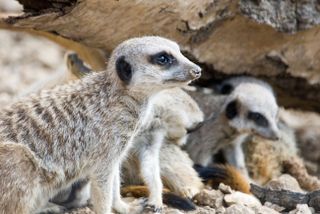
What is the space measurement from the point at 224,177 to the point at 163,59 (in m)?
1.29

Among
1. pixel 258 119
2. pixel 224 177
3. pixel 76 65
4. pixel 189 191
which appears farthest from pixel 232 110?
pixel 76 65

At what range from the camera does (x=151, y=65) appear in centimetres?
427

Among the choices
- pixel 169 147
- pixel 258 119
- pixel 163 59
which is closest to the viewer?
pixel 163 59

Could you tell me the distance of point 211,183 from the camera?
5.31m

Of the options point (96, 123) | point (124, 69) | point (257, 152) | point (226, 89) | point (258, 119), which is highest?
point (124, 69)

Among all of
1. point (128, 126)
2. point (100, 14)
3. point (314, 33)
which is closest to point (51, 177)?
point (128, 126)

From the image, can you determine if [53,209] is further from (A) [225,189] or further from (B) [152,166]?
(A) [225,189]

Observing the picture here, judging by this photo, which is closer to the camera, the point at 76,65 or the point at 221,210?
the point at 221,210

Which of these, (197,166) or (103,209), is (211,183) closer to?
(197,166)

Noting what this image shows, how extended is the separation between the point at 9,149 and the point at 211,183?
1652 mm

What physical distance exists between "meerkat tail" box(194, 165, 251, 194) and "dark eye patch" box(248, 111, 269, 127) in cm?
43

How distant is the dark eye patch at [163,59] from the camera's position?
4.24 meters

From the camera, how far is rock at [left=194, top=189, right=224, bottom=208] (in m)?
4.74

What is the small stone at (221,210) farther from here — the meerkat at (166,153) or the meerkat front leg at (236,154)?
the meerkat front leg at (236,154)
